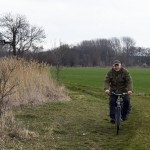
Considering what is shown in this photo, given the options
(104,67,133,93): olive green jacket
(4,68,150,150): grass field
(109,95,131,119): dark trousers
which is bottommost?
(4,68,150,150): grass field

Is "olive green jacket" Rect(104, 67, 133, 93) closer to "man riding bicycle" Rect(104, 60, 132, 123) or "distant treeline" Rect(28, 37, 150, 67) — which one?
"man riding bicycle" Rect(104, 60, 132, 123)

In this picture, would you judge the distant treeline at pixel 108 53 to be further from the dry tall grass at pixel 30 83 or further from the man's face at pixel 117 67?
the man's face at pixel 117 67

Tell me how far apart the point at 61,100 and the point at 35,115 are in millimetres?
4694

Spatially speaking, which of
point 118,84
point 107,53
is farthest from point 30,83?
point 107,53

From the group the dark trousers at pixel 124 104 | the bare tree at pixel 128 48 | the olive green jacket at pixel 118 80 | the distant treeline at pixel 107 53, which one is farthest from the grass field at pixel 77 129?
the bare tree at pixel 128 48

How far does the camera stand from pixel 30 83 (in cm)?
1611

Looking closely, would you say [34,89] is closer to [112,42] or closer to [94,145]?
[94,145]

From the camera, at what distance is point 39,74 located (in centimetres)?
1784

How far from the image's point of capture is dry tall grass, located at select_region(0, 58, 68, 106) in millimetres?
14594

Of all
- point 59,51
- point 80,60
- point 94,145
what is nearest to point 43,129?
point 94,145

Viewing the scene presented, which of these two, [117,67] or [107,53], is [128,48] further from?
[117,67]

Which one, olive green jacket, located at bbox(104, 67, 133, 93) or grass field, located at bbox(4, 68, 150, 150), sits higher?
olive green jacket, located at bbox(104, 67, 133, 93)

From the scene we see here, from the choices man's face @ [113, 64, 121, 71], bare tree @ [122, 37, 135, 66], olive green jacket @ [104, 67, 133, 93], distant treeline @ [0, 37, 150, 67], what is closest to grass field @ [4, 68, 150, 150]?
olive green jacket @ [104, 67, 133, 93]

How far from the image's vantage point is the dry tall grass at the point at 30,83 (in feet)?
47.9
